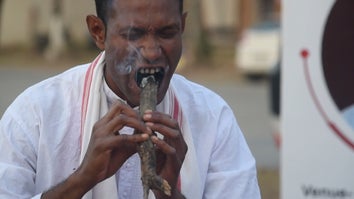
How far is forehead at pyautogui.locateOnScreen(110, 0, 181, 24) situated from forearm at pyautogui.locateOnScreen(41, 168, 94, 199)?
418 mm

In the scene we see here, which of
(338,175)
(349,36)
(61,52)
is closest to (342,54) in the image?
(349,36)

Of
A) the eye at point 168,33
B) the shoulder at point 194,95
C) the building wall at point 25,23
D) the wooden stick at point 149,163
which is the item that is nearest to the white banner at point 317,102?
the shoulder at point 194,95

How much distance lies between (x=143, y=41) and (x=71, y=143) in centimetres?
37

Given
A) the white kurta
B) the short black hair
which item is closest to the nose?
the short black hair

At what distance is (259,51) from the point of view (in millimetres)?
23406

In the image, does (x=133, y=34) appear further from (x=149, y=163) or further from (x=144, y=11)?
(x=149, y=163)

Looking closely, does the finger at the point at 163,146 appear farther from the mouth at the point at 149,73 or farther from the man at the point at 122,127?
the mouth at the point at 149,73

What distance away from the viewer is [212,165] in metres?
2.85

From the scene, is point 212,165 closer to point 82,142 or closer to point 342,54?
point 82,142

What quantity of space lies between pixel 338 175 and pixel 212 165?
1814 millimetres

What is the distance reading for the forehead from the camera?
2.58m

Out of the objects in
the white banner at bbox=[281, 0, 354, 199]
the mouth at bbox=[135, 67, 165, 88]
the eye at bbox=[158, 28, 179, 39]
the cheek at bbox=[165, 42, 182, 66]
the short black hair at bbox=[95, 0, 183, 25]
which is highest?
the short black hair at bbox=[95, 0, 183, 25]

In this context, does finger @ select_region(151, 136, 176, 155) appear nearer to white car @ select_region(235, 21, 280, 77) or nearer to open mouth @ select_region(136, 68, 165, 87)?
open mouth @ select_region(136, 68, 165, 87)

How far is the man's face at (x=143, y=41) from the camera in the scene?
8.41 ft
